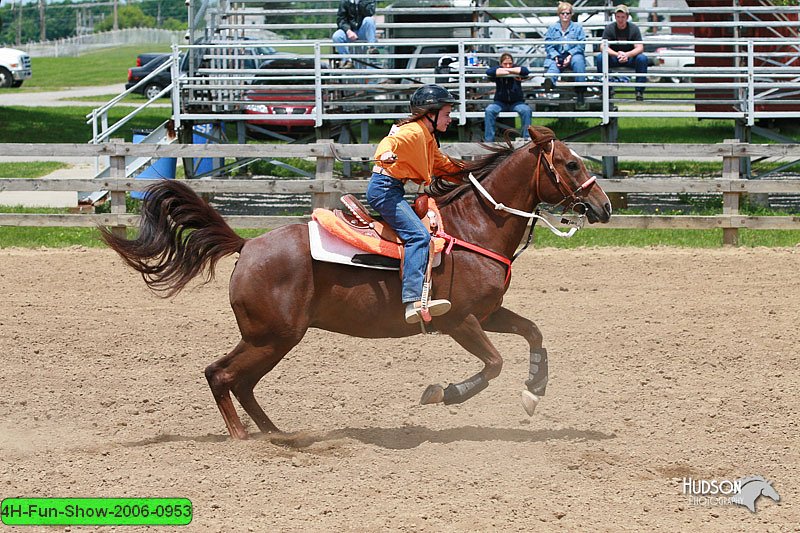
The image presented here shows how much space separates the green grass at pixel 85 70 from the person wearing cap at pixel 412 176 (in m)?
35.3

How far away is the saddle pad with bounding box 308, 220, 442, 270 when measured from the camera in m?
6.90

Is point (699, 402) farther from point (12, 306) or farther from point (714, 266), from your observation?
point (12, 306)

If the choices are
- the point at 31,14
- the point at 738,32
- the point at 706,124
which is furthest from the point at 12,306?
the point at 31,14

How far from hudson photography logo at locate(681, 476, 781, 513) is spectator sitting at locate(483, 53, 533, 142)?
904cm

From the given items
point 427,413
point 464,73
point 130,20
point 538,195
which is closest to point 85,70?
point 464,73

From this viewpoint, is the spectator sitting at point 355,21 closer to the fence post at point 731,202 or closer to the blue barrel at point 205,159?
the blue barrel at point 205,159

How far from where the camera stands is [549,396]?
26.2 ft

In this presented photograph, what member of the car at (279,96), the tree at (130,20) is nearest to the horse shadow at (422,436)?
the car at (279,96)

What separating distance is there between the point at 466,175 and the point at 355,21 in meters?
10.6

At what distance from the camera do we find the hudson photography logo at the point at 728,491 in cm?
579

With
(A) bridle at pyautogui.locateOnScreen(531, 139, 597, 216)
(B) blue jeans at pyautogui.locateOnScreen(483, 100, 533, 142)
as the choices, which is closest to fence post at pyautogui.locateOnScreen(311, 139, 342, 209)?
(B) blue jeans at pyautogui.locateOnScreen(483, 100, 533, 142)

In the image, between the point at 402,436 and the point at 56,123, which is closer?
the point at 402,436

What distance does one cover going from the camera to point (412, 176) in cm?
698

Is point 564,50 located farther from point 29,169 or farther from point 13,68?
point 13,68
